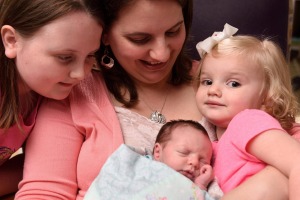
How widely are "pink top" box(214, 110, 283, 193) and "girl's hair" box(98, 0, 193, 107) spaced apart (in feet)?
1.20

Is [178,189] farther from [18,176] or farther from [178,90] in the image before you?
[18,176]

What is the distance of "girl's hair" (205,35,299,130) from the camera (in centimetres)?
148

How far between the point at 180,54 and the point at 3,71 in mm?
652

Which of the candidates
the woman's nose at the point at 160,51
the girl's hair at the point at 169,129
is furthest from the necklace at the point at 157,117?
the woman's nose at the point at 160,51

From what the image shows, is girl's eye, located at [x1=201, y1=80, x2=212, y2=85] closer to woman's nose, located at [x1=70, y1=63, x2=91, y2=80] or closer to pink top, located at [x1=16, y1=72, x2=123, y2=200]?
pink top, located at [x1=16, y1=72, x2=123, y2=200]

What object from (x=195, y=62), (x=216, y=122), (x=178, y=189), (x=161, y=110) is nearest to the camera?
(x=178, y=189)

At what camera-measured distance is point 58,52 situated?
4.29 ft

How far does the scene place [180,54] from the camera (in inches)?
67.7

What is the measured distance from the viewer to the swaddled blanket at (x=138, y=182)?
4.12 feet

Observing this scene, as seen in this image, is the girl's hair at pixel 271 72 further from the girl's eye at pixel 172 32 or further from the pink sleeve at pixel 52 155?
the pink sleeve at pixel 52 155

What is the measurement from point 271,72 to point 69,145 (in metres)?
0.69

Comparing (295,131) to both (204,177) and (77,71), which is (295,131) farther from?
(77,71)

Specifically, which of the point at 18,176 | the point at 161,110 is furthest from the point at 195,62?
→ the point at 18,176

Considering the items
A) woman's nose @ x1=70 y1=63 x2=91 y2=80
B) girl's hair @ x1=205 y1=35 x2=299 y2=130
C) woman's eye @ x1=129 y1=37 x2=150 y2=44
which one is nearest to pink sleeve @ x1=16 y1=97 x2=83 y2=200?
woman's nose @ x1=70 y1=63 x2=91 y2=80
